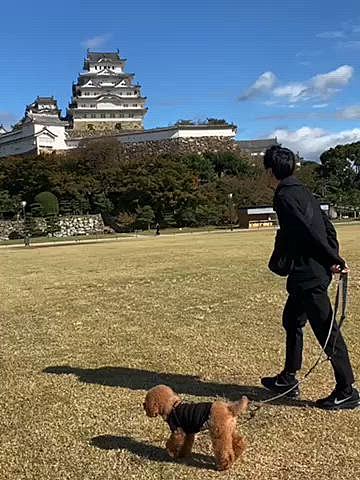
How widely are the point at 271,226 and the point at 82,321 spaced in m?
42.1

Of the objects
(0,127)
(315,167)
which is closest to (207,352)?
(315,167)

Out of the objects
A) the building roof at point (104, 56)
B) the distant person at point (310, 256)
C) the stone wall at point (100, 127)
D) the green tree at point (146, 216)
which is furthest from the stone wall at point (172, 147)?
the distant person at point (310, 256)

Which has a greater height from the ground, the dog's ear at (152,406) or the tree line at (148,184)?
the tree line at (148,184)

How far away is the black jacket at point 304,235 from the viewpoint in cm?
371

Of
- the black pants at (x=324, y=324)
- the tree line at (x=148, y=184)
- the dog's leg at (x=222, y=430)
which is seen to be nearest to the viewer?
the dog's leg at (x=222, y=430)

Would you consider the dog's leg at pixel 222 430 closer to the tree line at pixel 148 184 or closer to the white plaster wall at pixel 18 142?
the tree line at pixel 148 184

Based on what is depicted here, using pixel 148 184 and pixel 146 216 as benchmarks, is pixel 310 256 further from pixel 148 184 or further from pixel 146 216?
pixel 148 184

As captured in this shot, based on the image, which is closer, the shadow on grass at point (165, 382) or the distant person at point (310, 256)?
the distant person at point (310, 256)

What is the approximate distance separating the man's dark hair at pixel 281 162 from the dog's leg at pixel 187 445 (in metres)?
1.82

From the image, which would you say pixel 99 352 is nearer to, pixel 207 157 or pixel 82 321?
pixel 82 321

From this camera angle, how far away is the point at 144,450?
11.2ft

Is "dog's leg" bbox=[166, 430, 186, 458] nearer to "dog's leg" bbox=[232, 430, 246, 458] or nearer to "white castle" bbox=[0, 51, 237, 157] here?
"dog's leg" bbox=[232, 430, 246, 458]

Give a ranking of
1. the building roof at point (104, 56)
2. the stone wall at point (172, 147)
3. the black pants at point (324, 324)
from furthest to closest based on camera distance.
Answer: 1. the building roof at point (104, 56)
2. the stone wall at point (172, 147)
3. the black pants at point (324, 324)

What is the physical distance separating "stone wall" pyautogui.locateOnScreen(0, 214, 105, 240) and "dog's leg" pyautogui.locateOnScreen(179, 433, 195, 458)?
48946mm
